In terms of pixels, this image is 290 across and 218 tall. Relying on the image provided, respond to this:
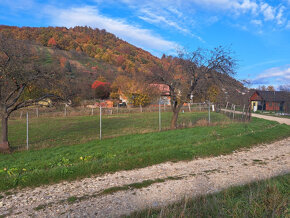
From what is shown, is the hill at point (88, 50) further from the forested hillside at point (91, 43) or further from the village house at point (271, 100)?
the village house at point (271, 100)

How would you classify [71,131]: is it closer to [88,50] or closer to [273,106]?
[273,106]

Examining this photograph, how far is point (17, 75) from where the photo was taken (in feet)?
30.4

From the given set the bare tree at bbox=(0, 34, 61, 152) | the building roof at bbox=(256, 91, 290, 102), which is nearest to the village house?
the building roof at bbox=(256, 91, 290, 102)

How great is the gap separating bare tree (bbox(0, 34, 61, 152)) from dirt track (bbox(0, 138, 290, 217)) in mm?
6100

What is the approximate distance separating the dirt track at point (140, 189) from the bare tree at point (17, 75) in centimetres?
610

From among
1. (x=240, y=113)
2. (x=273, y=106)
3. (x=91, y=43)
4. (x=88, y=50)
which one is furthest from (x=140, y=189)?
(x=91, y=43)

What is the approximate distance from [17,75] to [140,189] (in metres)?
7.95

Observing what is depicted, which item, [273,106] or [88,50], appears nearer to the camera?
[273,106]

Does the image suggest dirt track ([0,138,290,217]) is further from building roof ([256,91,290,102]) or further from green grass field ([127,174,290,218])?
building roof ([256,91,290,102])

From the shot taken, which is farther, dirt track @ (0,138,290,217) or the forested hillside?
the forested hillside

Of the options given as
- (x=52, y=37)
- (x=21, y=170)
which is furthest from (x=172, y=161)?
(x=52, y=37)

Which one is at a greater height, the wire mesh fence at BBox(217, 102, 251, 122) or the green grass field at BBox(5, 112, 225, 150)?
the wire mesh fence at BBox(217, 102, 251, 122)

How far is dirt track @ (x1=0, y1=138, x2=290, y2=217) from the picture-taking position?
3953 millimetres

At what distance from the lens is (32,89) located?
11.0 metres
